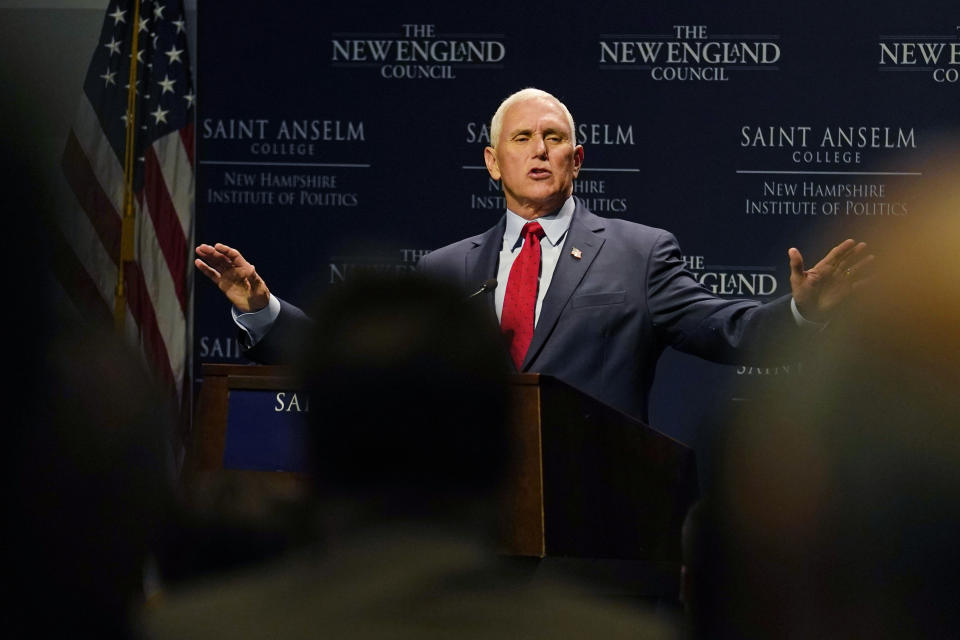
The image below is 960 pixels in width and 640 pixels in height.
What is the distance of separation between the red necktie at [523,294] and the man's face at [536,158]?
0.36 ft

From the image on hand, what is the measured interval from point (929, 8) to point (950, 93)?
362 mm

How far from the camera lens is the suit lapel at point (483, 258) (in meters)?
3.91

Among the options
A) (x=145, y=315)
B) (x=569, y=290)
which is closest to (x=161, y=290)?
(x=145, y=315)

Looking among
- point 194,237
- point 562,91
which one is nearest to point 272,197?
point 194,237

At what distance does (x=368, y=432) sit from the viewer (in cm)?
102


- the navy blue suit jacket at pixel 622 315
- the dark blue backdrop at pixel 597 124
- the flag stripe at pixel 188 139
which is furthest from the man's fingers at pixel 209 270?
the flag stripe at pixel 188 139

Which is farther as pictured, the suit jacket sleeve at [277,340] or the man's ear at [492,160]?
the man's ear at [492,160]

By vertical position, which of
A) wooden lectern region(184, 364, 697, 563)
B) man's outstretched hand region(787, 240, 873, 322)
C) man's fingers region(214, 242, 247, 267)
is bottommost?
wooden lectern region(184, 364, 697, 563)

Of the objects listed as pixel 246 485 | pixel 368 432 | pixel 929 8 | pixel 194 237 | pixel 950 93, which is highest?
pixel 929 8

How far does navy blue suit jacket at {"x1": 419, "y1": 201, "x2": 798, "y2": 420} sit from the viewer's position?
364 centimetres

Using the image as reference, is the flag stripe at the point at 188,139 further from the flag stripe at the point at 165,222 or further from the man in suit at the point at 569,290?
the man in suit at the point at 569,290

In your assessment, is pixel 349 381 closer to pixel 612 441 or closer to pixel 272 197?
pixel 612 441

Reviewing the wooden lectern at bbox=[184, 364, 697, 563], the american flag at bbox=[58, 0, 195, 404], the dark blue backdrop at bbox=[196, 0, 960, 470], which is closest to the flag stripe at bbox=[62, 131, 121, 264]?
the american flag at bbox=[58, 0, 195, 404]

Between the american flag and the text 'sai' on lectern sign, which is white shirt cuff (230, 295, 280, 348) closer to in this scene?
the text 'sai' on lectern sign
